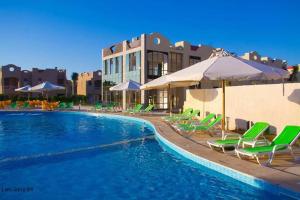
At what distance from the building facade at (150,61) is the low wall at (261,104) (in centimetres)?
1367

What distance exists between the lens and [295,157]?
7.03m

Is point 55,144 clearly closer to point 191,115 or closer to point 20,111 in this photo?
point 191,115

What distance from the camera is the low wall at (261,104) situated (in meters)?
9.41

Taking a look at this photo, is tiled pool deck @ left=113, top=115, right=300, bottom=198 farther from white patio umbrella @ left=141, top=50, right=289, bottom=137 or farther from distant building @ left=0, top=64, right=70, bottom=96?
distant building @ left=0, top=64, right=70, bottom=96

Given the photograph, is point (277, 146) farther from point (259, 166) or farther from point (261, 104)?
point (261, 104)

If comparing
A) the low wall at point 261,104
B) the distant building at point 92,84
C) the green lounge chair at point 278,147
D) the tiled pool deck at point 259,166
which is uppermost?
the distant building at point 92,84

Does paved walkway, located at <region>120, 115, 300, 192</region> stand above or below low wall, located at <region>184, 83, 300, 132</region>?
below

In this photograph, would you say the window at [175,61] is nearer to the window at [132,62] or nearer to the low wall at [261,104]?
the window at [132,62]

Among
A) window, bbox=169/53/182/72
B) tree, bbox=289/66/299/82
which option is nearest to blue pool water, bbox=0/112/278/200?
window, bbox=169/53/182/72

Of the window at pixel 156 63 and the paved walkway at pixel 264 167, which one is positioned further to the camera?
the window at pixel 156 63

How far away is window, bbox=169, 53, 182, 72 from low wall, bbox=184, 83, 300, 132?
1515 centimetres

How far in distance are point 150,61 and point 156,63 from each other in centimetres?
84

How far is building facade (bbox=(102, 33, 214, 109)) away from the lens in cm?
2811

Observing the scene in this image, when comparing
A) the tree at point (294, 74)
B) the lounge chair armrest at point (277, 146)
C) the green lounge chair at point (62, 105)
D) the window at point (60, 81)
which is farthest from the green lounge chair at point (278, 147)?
the window at point (60, 81)
